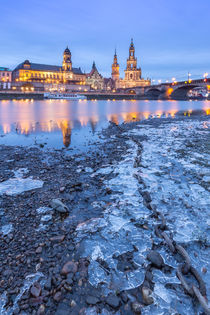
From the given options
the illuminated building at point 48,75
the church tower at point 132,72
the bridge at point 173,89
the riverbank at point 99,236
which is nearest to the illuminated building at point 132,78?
the church tower at point 132,72

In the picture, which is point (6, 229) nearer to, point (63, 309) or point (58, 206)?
point (58, 206)

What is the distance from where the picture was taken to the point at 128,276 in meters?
2.66

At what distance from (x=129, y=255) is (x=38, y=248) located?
4.53 feet

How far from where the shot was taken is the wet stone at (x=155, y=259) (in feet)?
9.16

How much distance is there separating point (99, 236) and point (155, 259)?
1021 mm

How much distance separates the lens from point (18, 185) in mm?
5289

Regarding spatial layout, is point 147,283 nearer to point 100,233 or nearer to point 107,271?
point 107,271

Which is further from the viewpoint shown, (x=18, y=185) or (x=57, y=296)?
(x=18, y=185)

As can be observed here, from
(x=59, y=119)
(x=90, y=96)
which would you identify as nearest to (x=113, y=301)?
(x=59, y=119)

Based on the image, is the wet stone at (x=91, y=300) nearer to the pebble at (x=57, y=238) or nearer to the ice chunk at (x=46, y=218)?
the pebble at (x=57, y=238)

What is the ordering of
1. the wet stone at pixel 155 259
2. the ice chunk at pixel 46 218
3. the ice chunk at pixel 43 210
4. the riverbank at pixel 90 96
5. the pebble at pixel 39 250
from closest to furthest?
1. the wet stone at pixel 155 259
2. the pebble at pixel 39 250
3. the ice chunk at pixel 46 218
4. the ice chunk at pixel 43 210
5. the riverbank at pixel 90 96

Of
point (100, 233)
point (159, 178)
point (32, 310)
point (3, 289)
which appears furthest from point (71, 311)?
point (159, 178)

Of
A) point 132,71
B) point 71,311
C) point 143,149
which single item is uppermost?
point 132,71

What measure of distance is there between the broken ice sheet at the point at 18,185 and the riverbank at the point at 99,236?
0.08ft
